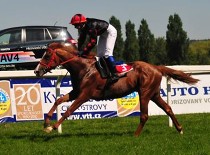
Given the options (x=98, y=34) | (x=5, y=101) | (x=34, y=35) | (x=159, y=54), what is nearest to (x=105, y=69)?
(x=98, y=34)

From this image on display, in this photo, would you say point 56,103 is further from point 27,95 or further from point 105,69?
point 27,95

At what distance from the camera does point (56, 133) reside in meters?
9.43

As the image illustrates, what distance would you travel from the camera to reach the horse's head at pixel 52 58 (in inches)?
342

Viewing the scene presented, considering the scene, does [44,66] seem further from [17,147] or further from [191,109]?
[191,109]

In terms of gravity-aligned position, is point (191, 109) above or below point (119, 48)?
above

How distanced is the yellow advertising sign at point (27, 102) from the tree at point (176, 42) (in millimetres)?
51008

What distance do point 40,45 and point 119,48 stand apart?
4969 cm

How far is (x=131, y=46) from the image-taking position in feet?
216

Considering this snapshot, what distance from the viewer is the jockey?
8.55 metres

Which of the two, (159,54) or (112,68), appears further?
(159,54)

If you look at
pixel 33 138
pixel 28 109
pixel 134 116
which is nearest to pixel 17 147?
pixel 33 138

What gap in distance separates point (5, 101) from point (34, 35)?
14.4 feet

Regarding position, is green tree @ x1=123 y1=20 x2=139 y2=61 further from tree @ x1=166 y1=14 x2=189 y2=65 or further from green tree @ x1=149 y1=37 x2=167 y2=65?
tree @ x1=166 y1=14 x2=189 y2=65

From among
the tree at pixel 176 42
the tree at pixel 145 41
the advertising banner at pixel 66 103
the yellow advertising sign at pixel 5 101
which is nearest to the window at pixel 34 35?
the advertising banner at pixel 66 103
